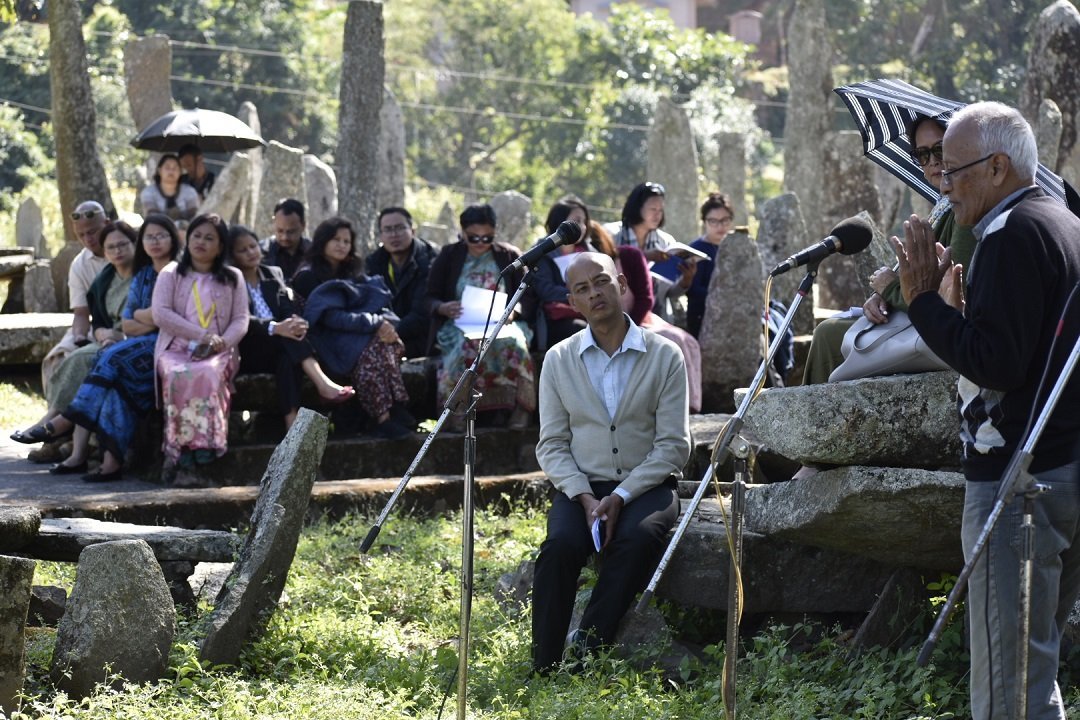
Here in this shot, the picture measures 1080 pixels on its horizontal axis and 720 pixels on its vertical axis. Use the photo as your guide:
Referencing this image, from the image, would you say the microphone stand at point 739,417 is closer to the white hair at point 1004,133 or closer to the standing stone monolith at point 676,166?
the white hair at point 1004,133

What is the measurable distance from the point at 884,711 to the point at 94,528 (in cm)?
359

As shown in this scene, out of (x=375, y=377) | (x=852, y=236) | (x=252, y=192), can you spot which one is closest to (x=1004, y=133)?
(x=852, y=236)

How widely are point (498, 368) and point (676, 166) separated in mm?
11632

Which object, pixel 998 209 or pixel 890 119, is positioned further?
pixel 890 119

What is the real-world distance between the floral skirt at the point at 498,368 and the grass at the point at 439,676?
2372 mm

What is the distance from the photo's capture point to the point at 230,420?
31.6ft

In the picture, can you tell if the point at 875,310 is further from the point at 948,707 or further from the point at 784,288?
the point at 784,288

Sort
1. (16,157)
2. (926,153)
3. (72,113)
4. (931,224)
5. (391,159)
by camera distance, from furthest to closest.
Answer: (16,157) → (391,159) → (72,113) → (926,153) → (931,224)

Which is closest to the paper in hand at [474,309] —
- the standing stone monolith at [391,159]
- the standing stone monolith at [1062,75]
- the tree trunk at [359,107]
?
the tree trunk at [359,107]

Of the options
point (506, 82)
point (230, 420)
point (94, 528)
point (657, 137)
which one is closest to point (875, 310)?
point (94, 528)

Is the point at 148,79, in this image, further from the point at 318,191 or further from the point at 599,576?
the point at 599,576

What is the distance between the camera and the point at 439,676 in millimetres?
6023

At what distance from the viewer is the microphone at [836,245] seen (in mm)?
4590

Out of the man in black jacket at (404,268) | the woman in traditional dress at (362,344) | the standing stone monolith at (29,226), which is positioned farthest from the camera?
the standing stone monolith at (29,226)
